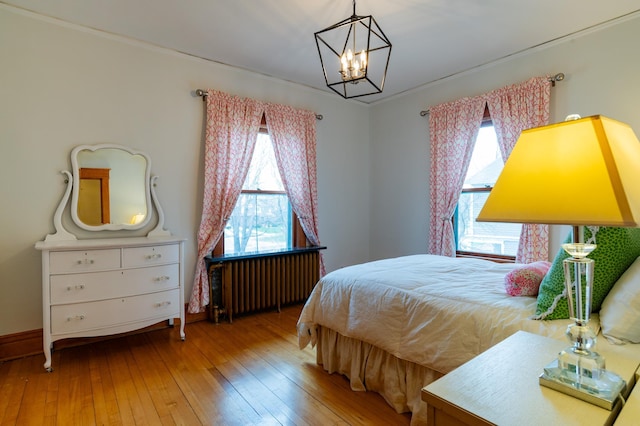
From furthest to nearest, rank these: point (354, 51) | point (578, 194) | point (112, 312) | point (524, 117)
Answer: point (524, 117) < point (112, 312) < point (354, 51) < point (578, 194)

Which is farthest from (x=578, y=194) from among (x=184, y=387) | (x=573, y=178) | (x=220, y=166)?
(x=220, y=166)

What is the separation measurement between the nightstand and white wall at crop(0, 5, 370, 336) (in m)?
3.06

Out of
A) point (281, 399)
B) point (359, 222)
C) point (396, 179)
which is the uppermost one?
point (396, 179)

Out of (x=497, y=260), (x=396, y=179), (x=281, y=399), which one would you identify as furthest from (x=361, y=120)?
(x=281, y=399)

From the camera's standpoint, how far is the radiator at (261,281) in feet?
11.4

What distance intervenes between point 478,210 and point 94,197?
3946 millimetres

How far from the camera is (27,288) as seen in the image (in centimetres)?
271

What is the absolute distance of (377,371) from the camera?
208cm

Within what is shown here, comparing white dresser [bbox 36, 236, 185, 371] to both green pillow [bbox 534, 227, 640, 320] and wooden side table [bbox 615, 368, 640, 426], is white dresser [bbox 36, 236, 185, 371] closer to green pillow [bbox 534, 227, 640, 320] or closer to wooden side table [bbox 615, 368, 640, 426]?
green pillow [bbox 534, 227, 640, 320]

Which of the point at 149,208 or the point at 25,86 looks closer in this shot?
the point at 25,86

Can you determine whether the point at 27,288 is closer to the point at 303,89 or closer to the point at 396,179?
the point at 303,89

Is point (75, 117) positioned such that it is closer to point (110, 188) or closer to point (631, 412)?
point (110, 188)

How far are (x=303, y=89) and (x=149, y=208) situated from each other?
238cm

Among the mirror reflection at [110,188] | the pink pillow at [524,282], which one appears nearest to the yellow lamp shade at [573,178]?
the pink pillow at [524,282]
